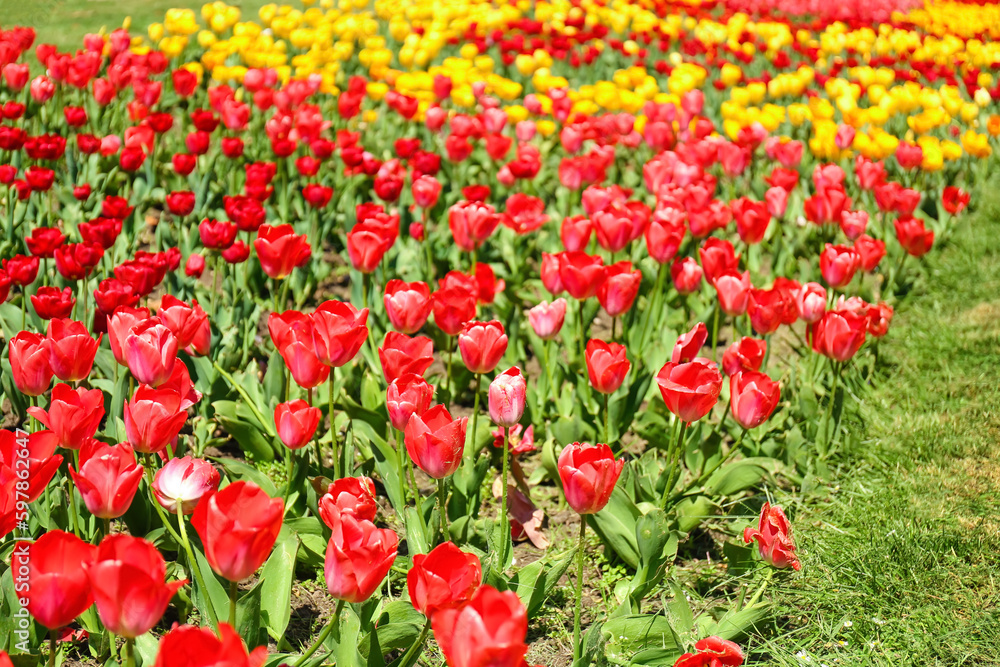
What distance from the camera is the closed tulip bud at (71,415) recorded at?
1.69 metres

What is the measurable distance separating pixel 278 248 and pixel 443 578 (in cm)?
149

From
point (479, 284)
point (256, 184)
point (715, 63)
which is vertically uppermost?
point (256, 184)

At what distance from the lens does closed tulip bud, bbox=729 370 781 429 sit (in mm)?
2123

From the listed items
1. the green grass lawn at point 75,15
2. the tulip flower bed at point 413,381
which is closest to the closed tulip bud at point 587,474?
the tulip flower bed at point 413,381

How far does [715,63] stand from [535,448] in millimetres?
5718

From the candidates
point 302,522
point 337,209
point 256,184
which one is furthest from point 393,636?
point 337,209

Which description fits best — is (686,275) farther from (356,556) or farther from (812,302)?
(356,556)

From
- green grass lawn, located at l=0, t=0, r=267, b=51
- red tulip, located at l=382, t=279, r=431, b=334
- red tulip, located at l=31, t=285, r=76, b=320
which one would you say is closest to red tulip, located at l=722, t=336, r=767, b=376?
red tulip, located at l=382, t=279, r=431, b=334

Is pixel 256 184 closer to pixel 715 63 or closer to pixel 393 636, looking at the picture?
pixel 393 636

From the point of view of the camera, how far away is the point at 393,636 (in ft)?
6.10

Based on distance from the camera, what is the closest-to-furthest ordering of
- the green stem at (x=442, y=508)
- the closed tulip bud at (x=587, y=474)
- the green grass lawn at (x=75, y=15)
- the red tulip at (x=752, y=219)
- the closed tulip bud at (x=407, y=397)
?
the closed tulip bud at (x=587, y=474) → the closed tulip bud at (x=407, y=397) → the green stem at (x=442, y=508) → the red tulip at (x=752, y=219) → the green grass lawn at (x=75, y=15)

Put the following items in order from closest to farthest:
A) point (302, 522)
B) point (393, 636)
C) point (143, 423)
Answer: point (143, 423)
point (393, 636)
point (302, 522)

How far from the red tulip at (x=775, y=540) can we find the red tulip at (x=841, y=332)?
0.79m

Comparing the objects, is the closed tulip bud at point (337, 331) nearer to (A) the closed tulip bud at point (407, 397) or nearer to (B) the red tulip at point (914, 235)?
(A) the closed tulip bud at point (407, 397)
